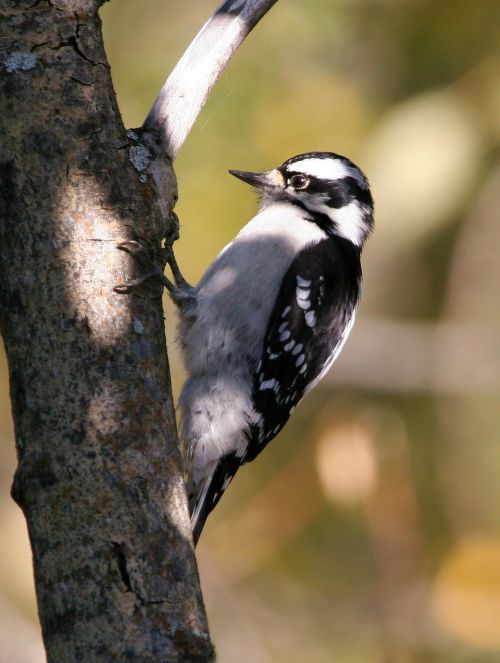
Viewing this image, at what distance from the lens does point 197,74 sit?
305 cm

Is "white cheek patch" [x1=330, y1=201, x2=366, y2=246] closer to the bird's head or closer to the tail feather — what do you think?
the bird's head

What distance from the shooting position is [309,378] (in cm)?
412

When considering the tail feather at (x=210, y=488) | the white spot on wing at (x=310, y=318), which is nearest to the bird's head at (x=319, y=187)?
the white spot on wing at (x=310, y=318)

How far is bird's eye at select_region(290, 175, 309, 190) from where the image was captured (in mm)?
4500

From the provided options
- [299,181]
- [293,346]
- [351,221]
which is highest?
[299,181]

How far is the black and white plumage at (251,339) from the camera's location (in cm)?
386

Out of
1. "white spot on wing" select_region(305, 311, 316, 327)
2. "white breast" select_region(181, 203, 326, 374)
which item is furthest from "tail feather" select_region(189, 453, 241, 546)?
"white spot on wing" select_region(305, 311, 316, 327)

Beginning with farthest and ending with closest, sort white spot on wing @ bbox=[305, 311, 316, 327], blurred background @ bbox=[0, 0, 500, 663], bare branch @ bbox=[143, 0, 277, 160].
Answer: blurred background @ bbox=[0, 0, 500, 663], white spot on wing @ bbox=[305, 311, 316, 327], bare branch @ bbox=[143, 0, 277, 160]

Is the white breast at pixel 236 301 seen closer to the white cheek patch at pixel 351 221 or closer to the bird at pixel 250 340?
the bird at pixel 250 340

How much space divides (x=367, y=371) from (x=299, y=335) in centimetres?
182

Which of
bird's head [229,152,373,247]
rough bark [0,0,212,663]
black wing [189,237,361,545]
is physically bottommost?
rough bark [0,0,212,663]

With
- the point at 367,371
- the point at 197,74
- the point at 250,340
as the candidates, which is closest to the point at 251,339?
the point at 250,340

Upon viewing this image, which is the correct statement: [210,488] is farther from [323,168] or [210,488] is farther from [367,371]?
[367,371]

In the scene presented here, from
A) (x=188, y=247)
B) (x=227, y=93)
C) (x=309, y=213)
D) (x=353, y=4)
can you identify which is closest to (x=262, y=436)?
(x=309, y=213)
